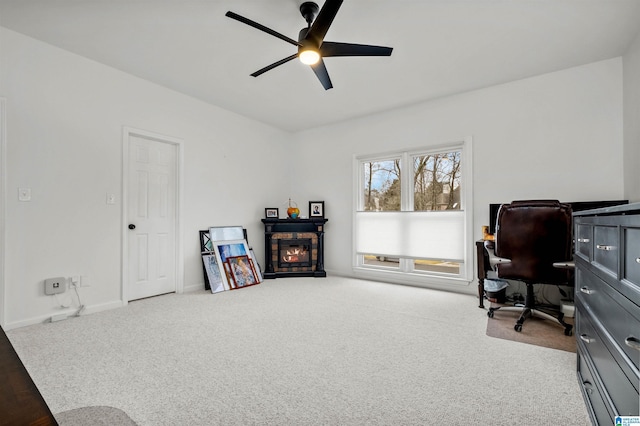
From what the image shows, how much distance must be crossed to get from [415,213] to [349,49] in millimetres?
2635

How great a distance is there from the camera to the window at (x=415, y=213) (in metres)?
4.00

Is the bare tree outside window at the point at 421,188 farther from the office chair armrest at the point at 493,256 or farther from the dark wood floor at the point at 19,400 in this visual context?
the dark wood floor at the point at 19,400

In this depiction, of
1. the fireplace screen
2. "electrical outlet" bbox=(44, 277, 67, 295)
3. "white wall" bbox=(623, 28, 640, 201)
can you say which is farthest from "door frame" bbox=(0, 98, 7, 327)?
"white wall" bbox=(623, 28, 640, 201)

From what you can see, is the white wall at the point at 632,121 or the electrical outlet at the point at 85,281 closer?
the white wall at the point at 632,121

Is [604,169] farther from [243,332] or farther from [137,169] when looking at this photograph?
[137,169]

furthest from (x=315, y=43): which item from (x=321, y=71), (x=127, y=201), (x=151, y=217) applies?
(x=151, y=217)

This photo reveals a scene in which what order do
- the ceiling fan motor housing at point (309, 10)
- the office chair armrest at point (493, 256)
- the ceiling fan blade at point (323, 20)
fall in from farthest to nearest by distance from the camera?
the office chair armrest at point (493, 256), the ceiling fan motor housing at point (309, 10), the ceiling fan blade at point (323, 20)

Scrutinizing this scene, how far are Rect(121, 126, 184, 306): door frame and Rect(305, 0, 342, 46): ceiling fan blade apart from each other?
2485 millimetres

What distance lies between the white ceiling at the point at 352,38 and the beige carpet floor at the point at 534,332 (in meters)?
2.61

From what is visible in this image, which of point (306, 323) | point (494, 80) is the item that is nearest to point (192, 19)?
point (306, 323)

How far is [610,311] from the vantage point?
3.71 ft

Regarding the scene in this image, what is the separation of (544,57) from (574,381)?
297 cm

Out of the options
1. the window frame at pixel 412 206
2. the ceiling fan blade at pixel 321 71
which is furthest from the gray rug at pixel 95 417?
the window frame at pixel 412 206

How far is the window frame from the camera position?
3854 millimetres
